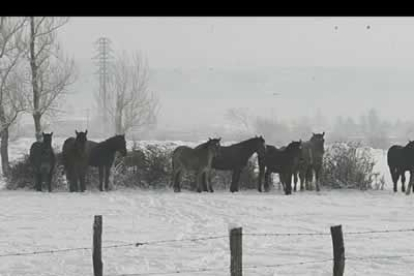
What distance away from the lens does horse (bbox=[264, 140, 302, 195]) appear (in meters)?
16.8

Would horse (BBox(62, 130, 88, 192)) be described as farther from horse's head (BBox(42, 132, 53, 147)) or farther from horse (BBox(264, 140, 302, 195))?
horse (BBox(264, 140, 302, 195))

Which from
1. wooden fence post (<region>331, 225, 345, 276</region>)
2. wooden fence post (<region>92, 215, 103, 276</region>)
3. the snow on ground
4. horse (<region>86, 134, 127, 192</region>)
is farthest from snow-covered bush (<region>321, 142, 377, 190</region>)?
wooden fence post (<region>92, 215, 103, 276</region>)

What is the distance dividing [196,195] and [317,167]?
4.44 metres

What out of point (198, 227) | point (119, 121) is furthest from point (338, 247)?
point (119, 121)

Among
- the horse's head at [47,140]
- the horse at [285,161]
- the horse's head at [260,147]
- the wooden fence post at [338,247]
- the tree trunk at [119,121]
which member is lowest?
the wooden fence post at [338,247]

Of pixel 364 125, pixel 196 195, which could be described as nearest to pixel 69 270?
pixel 196 195

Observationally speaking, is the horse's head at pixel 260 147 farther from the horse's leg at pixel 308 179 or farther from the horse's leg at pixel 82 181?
the horse's leg at pixel 82 181

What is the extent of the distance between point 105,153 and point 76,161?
1052 millimetres

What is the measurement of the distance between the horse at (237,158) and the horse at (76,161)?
407 cm

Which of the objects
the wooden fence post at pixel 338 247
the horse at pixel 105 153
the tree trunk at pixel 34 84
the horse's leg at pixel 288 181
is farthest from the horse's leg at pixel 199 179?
the wooden fence post at pixel 338 247

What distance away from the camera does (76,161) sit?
54.2 ft

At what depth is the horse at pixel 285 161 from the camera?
55.0 ft

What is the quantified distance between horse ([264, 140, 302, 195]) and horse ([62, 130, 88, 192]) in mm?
6099

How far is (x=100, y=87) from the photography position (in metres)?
52.9
